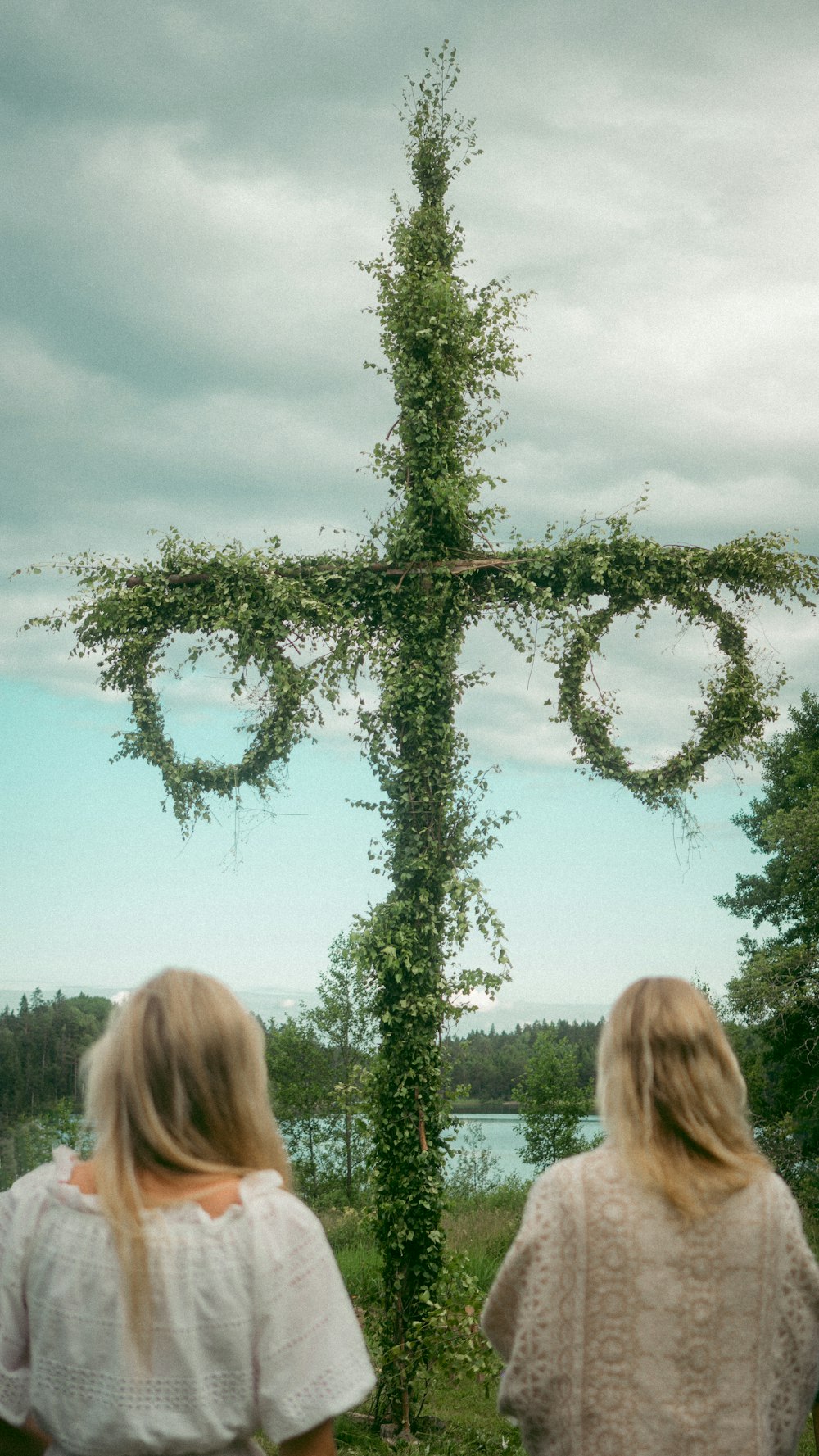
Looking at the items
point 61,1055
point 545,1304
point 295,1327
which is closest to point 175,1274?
point 295,1327

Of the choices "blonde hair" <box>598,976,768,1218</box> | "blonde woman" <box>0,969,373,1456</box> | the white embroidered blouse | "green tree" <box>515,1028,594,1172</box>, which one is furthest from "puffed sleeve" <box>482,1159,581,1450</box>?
"green tree" <box>515,1028,594,1172</box>

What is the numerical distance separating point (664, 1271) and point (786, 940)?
2520 centimetres

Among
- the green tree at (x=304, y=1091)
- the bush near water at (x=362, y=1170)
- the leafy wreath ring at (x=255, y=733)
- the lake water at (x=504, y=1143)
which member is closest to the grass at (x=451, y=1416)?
the bush near water at (x=362, y=1170)

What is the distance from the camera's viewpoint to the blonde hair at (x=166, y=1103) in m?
1.88

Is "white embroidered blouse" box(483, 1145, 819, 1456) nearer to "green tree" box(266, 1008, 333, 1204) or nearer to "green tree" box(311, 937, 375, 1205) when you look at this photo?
"green tree" box(311, 937, 375, 1205)

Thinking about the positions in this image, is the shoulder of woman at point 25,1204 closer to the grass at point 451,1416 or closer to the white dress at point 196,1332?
the white dress at point 196,1332

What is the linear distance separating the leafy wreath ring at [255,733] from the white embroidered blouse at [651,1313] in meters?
6.20

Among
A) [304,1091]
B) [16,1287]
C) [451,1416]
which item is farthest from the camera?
[304,1091]

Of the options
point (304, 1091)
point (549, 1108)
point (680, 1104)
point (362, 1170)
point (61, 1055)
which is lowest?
point (549, 1108)

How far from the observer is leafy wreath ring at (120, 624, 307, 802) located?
833 centimetres

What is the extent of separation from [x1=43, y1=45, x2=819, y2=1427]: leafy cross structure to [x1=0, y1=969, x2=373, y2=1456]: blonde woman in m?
5.64

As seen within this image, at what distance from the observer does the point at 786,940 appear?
1017 inches

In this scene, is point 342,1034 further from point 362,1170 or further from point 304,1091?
point 362,1170

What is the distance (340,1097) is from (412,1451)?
82.4 inches
